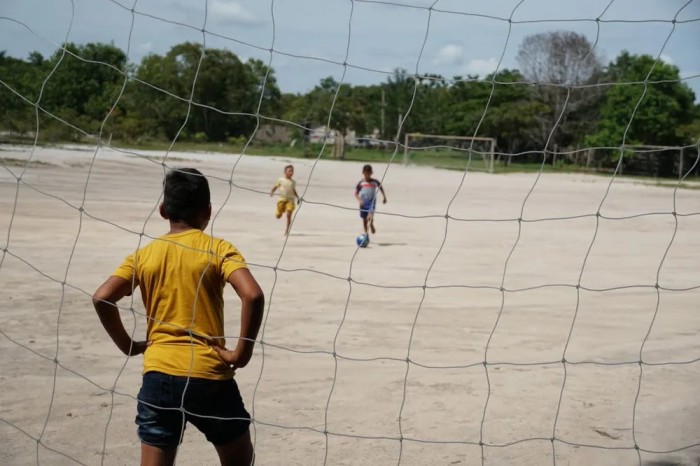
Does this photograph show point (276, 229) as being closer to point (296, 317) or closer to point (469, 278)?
point (469, 278)

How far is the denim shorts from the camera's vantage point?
9.89 feet

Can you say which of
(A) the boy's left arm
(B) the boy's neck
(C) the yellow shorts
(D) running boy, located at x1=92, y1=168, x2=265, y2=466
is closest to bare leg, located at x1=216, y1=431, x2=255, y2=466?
(D) running boy, located at x1=92, y1=168, x2=265, y2=466

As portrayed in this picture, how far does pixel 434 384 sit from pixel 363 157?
51.4m

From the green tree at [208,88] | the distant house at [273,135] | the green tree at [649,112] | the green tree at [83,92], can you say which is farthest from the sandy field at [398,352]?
the distant house at [273,135]

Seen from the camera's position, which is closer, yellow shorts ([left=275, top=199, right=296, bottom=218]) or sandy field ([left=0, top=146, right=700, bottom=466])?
sandy field ([left=0, top=146, right=700, bottom=466])

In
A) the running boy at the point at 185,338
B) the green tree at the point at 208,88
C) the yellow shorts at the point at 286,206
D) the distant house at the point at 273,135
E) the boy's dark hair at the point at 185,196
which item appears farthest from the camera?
the distant house at the point at 273,135

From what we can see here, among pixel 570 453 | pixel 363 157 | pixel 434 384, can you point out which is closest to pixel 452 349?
pixel 434 384

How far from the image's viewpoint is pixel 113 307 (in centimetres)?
316

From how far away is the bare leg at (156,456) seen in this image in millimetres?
3039

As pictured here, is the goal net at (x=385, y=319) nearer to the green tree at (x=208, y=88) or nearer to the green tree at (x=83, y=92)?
the green tree at (x=83, y=92)

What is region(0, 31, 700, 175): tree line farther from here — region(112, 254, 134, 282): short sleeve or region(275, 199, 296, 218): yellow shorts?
region(112, 254, 134, 282): short sleeve

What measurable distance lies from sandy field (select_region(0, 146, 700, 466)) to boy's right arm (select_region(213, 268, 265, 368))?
665 mm

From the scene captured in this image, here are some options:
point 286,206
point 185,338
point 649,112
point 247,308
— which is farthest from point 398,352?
point 649,112

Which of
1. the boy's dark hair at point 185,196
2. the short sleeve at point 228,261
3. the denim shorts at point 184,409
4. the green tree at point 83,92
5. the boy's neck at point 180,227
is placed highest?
the green tree at point 83,92
